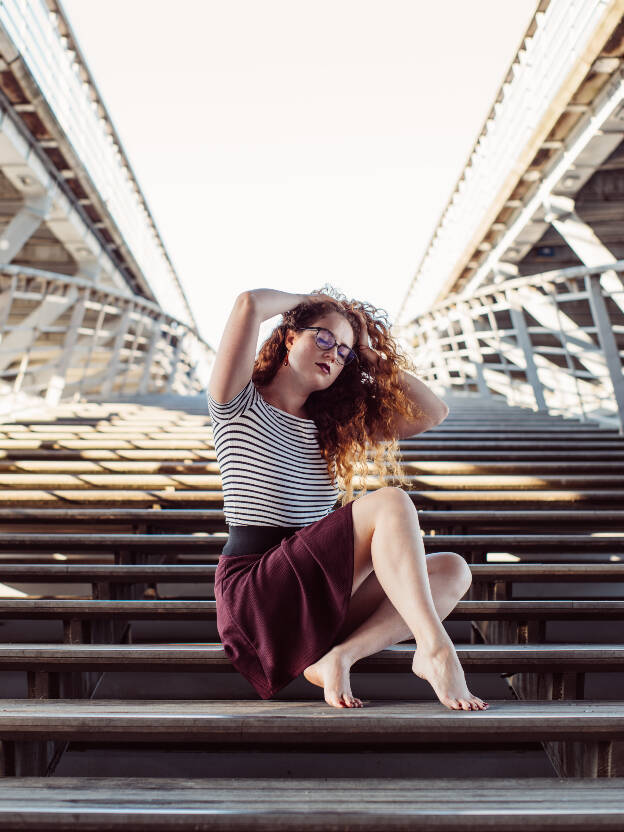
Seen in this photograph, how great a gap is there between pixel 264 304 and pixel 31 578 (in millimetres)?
1031

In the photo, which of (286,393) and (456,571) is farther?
(286,393)

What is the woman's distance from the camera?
56.6 inches

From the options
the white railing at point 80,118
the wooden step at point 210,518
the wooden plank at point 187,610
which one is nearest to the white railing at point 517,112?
the wooden step at point 210,518

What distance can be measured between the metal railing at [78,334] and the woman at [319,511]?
316cm

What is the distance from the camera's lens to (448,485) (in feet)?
9.18

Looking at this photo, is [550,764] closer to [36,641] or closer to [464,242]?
[36,641]

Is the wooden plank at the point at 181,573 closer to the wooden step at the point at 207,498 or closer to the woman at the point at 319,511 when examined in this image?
the woman at the point at 319,511

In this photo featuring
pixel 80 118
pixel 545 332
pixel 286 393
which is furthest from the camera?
pixel 80 118

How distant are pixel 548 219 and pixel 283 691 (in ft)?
25.9

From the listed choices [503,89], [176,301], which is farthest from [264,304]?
[176,301]

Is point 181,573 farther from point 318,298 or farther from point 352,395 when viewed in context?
point 318,298

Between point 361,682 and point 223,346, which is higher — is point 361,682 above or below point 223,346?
below

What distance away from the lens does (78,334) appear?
1000cm

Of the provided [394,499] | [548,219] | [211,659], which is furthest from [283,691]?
[548,219]
